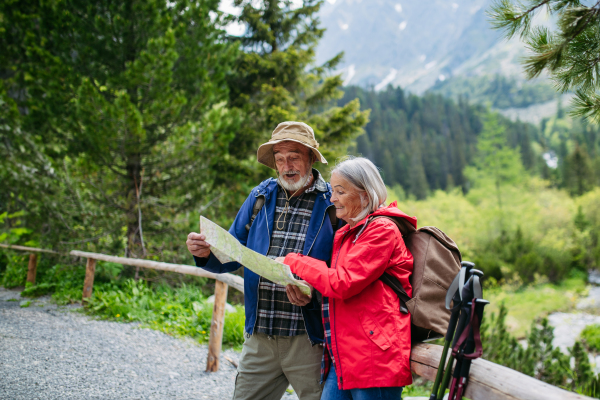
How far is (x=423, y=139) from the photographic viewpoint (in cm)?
9588

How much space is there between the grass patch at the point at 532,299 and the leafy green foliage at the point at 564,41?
17437mm

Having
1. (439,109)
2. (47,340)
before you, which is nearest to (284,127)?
(47,340)

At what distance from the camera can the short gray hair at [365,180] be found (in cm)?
185

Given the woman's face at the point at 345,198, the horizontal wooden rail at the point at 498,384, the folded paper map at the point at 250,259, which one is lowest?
the horizontal wooden rail at the point at 498,384

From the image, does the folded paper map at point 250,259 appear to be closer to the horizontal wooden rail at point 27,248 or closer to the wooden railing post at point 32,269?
the horizontal wooden rail at point 27,248

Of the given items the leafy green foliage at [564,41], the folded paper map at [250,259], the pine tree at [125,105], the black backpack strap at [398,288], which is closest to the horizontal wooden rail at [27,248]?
the pine tree at [125,105]

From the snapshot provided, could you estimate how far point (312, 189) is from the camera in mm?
2309

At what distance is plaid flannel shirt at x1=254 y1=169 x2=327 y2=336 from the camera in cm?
216

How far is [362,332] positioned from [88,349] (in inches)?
162

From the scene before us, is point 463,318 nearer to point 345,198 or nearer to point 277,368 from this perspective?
point 345,198

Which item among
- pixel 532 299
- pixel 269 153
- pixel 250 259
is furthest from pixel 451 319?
pixel 532 299

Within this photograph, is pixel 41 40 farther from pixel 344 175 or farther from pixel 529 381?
pixel 529 381

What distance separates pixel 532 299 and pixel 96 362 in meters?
24.4

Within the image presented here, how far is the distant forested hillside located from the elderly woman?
6105 cm
